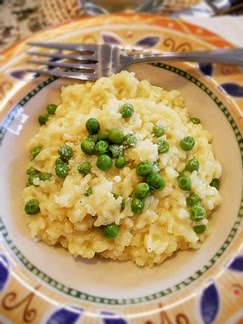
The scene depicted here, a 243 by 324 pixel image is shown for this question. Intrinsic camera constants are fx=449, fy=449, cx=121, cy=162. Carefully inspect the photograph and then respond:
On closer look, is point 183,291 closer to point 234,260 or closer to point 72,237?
point 234,260

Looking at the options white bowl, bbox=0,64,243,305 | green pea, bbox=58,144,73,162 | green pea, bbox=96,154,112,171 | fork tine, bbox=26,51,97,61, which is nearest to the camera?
white bowl, bbox=0,64,243,305

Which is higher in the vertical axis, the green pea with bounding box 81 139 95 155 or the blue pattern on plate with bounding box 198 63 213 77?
the blue pattern on plate with bounding box 198 63 213 77

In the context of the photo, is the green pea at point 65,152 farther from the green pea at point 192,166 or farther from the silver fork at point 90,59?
the green pea at point 192,166

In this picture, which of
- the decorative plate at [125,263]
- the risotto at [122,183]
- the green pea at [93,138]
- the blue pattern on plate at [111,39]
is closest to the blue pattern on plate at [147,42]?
the decorative plate at [125,263]

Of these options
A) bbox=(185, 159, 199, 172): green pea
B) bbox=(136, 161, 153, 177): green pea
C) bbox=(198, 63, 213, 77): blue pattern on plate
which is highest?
bbox=(198, 63, 213, 77): blue pattern on plate

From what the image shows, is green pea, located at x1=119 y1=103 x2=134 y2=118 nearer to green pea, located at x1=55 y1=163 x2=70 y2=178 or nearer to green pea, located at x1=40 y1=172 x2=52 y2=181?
green pea, located at x1=55 y1=163 x2=70 y2=178

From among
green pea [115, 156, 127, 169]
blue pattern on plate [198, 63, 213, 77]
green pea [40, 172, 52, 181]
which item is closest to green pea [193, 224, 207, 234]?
green pea [115, 156, 127, 169]
